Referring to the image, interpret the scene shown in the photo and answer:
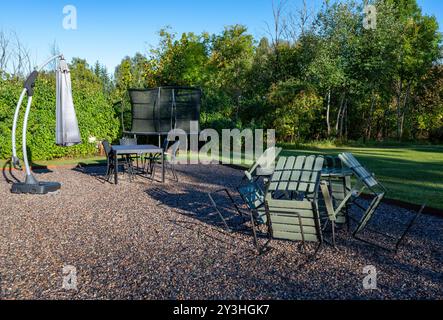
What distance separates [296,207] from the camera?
12.6ft

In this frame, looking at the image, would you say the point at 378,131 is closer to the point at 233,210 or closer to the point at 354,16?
the point at 354,16

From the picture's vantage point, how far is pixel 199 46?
24891 millimetres

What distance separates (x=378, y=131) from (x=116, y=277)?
76.4 ft

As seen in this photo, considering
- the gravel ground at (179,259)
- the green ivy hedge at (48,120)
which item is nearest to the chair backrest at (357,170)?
the gravel ground at (179,259)

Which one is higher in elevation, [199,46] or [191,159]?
[199,46]

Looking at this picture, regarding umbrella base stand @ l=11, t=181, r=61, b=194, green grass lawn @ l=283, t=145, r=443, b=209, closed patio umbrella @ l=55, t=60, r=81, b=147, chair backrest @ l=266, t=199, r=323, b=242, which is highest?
closed patio umbrella @ l=55, t=60, r=81, b=147

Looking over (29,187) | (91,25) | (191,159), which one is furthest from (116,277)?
(91,25)

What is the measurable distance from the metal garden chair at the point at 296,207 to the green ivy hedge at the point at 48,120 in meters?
9.51

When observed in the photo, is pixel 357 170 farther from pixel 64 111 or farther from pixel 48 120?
pixel 48 120

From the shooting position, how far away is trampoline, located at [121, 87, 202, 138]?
542 inches

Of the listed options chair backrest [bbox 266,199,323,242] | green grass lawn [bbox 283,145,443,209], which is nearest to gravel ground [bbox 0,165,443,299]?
chair backrest [bbox 266,199,323,242]

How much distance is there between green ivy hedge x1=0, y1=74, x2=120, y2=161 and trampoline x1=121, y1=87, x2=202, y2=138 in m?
0.80

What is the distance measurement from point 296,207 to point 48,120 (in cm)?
1015

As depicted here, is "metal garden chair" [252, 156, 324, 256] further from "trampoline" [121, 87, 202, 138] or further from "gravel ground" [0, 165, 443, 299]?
"trampoline" [121, 87, 202, 138]
